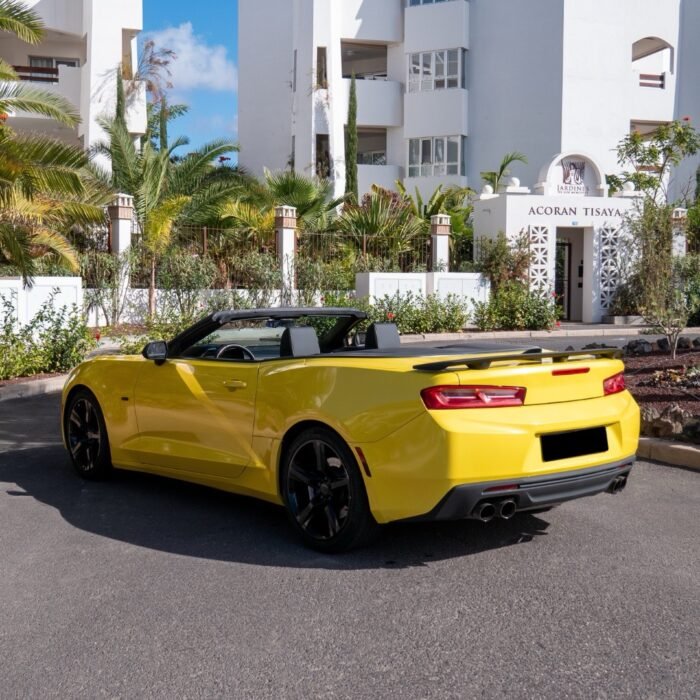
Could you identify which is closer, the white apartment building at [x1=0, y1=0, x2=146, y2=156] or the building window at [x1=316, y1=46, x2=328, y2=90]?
the white apartment building at [x1=0, y1=0, x2=146, y2=156]

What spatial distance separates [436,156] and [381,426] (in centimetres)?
3550

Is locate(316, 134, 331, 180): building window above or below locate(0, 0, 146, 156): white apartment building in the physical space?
below

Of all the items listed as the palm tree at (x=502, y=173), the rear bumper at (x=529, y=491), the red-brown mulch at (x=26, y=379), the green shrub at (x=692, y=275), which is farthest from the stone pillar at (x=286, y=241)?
the rear bumper at (x=529, y=491)

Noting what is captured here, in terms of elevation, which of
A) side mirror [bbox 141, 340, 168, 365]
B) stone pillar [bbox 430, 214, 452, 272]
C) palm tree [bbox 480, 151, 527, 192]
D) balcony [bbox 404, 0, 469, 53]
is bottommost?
side mirror [bbox 141, 340, 168, 365]

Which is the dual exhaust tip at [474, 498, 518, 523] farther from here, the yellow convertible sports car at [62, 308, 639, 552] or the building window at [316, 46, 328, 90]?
the building window at [316, 46, 328, 90]

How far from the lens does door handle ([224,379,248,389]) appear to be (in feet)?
19.2

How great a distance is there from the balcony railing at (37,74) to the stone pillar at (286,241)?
14.5 m

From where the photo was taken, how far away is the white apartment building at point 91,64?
32.9 metres

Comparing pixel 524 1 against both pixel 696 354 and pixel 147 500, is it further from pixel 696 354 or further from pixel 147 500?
pixel 147 500

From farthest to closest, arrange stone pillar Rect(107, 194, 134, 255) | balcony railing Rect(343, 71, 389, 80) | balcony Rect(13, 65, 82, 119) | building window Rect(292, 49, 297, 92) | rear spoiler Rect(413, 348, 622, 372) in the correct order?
balcony railing Rect(343, 71, 389, 80)
building window Rect(292, 49, 297, 92)
balcony Rect(13, 65, 82, 119)
stone pillar Rect(107, 194, 134, 255)
rear spoiler Rect(413, 348, 622, 372)

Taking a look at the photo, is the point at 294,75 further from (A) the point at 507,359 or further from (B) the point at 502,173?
(A) the point at 507,359

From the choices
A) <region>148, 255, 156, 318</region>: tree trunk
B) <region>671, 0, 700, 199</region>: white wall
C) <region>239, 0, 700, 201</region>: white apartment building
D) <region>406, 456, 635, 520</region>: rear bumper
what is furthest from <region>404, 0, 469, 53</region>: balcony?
<region>406, 456, 635, 520</region>: rear bumper

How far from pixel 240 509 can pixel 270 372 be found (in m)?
1.17

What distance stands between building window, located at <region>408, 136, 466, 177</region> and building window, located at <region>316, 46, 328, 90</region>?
4.46m
